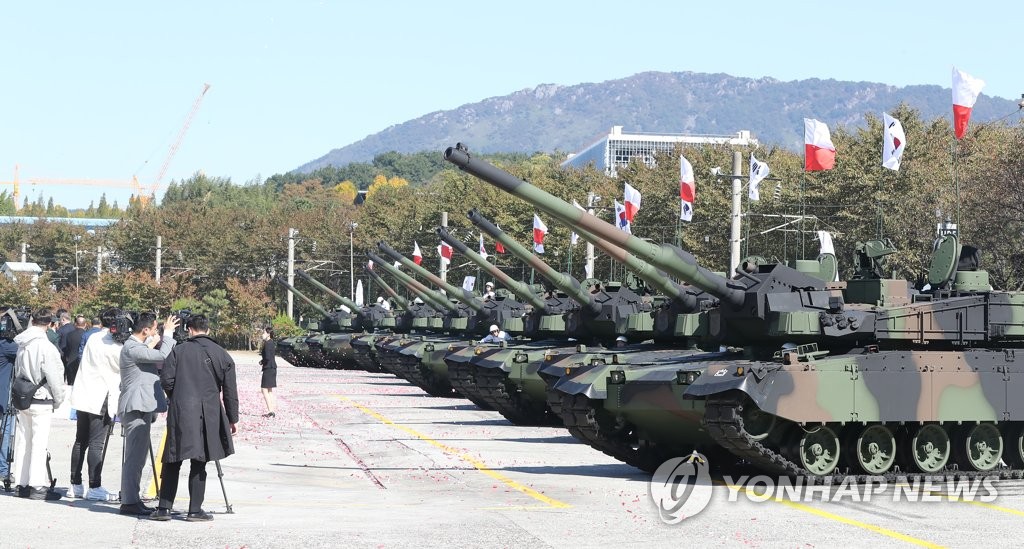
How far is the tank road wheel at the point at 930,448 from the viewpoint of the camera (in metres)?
17.9

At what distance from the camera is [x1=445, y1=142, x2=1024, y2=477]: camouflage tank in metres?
16.8

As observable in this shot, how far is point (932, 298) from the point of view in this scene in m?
18.9

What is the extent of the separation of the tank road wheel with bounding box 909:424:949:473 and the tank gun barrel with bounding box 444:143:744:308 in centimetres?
270

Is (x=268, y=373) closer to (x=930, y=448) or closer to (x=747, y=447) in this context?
(x=747, y=447)

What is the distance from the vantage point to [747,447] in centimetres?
1662

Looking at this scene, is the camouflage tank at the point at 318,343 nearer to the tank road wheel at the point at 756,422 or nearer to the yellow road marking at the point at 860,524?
the tank road wheel at the point at 756,422

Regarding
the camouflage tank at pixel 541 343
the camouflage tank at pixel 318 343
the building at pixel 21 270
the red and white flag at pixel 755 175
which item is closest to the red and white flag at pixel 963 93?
the red and white flag at pixel 755 175

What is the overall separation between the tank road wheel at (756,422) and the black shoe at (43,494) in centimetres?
745

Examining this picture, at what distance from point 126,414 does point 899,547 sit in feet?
22.9

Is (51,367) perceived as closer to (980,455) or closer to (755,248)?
(980,455)

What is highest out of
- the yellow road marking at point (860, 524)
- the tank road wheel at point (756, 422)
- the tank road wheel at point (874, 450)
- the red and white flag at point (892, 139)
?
the red and white flag at point (892, 139)

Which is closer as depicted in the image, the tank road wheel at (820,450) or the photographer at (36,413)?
the photographer at (36,413)

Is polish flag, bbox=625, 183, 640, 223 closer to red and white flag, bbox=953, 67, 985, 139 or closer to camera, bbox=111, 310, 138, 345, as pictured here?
red and white flag, bbox=953, 67, 985, 139

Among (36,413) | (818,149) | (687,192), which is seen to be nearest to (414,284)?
(687,192)
